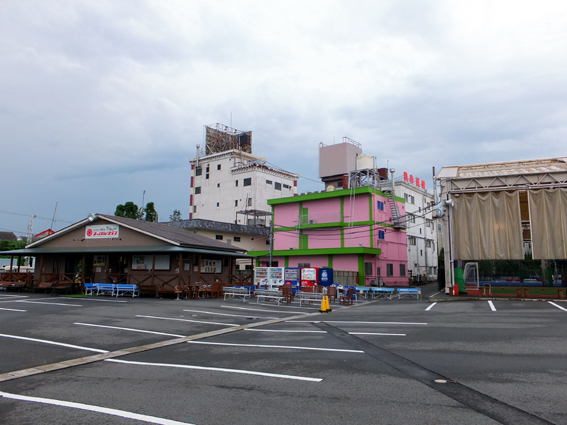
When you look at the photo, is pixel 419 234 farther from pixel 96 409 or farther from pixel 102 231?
pixel 96 409

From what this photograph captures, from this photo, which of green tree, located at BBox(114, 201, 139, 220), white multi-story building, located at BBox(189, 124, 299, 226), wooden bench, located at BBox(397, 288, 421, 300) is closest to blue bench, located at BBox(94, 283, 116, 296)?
wooden bench, located at BBox(397, 288, 421, 300)

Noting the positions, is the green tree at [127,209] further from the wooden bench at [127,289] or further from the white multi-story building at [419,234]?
the white multi-story building at [419,234]

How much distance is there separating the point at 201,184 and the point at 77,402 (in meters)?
64.0

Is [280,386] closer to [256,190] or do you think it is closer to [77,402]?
[77,402]

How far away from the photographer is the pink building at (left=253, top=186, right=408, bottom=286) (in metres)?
40.0

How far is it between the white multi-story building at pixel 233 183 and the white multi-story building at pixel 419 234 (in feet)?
62.2

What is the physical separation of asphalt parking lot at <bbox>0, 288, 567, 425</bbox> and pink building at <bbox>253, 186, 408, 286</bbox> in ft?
82.2

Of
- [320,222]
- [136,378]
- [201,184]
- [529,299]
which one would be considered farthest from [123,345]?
[201,184]

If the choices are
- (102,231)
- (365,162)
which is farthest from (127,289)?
(365,162)

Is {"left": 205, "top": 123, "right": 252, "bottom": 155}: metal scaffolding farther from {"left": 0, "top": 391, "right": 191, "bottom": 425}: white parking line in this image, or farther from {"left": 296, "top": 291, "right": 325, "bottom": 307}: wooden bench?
{"left": 0, "top": 391, "right": 191, "bottom": 425}: white parking line

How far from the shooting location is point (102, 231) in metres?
30.4

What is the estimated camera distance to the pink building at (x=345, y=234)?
40.0 metres

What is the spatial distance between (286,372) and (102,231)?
26071mm

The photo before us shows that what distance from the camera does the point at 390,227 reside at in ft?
141
